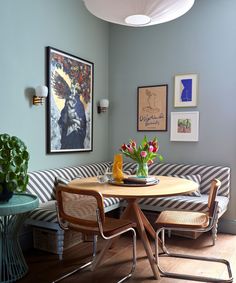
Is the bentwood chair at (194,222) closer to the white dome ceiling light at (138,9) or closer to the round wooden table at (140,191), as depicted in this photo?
the round wooden table at (140,191)

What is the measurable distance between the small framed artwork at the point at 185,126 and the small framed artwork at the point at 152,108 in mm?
148

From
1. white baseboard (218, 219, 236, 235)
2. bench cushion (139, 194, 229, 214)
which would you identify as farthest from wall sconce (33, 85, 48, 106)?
white baseboard (218, 219, 236, 235)

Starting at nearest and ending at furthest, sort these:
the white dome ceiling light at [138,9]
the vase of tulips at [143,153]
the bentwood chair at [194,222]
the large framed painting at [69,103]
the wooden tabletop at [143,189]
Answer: the white dome ceiling light at [138,9], the wooden tabletop at [143,189], the bentwood chair at [194,222], the vase of tulips at [143,153], the large framed painting at [69,103]

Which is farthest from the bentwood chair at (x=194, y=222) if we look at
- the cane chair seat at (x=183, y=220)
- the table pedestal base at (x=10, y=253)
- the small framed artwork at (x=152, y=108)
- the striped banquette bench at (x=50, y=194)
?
the small framed artwork at (x=152, y=108)

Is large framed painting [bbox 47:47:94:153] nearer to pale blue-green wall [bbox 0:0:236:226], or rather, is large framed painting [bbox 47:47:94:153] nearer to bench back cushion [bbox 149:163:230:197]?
pale blue-green wall [bbox 0:0:236:226]

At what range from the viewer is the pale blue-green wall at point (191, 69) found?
384 cm

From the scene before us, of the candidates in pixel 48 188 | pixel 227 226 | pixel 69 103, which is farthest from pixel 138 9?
pixel 227 226

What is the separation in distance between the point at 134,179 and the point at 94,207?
0.68 m

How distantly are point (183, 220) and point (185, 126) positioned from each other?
1.92 meters

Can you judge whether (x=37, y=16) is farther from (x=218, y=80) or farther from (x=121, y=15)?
(x=218, y=80)

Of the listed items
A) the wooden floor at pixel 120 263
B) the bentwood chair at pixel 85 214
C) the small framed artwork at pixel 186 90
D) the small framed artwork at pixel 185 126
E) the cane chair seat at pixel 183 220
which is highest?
the small framed artwork at pixel 186 90

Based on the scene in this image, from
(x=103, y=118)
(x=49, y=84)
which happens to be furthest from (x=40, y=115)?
(x=103, y=118)

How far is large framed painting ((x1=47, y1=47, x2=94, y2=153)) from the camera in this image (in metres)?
3.54

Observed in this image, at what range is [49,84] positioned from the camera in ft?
11.4
